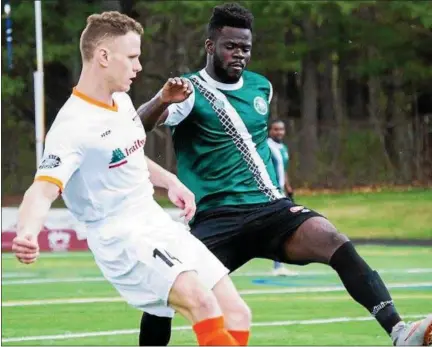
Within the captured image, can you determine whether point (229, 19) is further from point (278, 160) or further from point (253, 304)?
point (278, 160)

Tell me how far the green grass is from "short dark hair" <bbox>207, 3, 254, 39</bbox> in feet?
8.65

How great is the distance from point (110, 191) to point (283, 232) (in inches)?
69.9

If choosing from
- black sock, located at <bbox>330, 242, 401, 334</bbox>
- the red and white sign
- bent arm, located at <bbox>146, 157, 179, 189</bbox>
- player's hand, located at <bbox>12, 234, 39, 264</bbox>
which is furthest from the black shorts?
the red and white sign

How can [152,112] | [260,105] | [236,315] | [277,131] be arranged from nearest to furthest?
[236,315] → [152,112] → [260,105] → [277,131]

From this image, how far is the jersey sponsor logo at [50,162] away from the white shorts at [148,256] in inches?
19.6

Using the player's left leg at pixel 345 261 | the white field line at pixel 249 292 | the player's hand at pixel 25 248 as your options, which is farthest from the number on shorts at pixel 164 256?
the white field line at pixel 249 292

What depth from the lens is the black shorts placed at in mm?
8375

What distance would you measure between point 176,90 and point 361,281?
164 centimetres

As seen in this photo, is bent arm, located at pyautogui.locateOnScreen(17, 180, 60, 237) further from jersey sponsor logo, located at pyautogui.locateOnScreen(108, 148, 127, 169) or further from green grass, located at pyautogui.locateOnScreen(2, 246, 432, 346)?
green grass, located at pyautogui.locateOnScreen(2, 246, 432, 346)

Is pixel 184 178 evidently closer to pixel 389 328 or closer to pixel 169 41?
pixel 389 328

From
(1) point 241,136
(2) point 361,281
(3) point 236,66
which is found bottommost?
(2) point 361,281

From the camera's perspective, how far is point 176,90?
7.47m

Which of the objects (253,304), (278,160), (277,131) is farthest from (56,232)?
(253,304)

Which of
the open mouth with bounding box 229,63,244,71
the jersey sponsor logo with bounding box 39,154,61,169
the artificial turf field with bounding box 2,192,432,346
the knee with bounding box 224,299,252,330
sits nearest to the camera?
the jersey sponsor logo with bounding box 39,154,61,169
